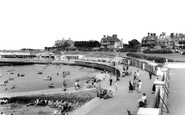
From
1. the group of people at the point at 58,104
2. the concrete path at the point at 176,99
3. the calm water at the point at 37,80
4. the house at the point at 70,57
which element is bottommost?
the calm water at the point at 37,80

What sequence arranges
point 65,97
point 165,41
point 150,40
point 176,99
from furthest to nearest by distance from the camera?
point 150,40
point 165,41
point 65,97
point 176,99

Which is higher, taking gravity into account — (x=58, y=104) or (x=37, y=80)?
(x=58, y=104)

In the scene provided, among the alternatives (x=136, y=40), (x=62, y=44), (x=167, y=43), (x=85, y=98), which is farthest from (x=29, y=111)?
(x=62, y=44)

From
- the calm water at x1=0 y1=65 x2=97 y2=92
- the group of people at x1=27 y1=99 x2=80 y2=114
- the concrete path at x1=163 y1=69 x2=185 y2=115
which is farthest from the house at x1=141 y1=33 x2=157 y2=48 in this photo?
the concrete path at x1=163 y1=69 x2=185 y2=115

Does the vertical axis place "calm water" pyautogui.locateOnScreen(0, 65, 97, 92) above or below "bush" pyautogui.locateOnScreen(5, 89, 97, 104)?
below

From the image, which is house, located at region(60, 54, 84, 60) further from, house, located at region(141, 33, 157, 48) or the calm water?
the calm water

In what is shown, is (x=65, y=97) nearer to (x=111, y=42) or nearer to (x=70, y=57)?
(x=70, y=57)

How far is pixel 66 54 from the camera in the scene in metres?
118

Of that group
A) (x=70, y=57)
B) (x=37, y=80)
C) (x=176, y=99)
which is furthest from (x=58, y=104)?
(x=70, y=57)

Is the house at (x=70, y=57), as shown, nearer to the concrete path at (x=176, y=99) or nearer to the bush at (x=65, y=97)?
the bush at (x=65, y=97)

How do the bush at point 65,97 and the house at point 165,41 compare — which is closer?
the bush at point 65,97

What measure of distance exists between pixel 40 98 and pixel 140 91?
40.4ft

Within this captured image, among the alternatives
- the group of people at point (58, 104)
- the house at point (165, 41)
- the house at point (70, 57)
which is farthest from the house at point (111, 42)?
the group of people at point (58, 104)

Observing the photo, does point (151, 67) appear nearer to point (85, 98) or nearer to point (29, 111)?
point (85, 98)
